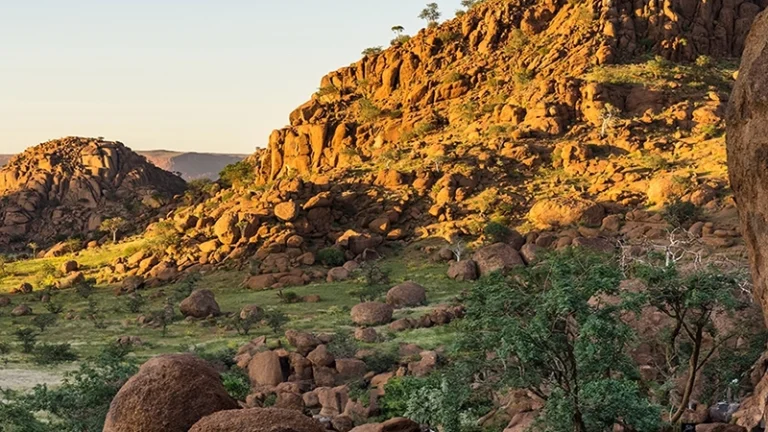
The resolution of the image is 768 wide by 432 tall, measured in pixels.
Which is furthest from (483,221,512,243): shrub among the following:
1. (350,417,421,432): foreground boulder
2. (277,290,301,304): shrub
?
(350,417,421,432): foreground boulder

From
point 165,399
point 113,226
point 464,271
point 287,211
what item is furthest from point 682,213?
point 113,226

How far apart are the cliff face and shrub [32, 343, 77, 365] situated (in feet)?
131

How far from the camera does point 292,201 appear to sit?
5291cm

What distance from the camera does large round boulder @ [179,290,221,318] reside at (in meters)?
34.7

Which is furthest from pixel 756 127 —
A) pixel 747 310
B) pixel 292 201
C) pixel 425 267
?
pixel 292 201

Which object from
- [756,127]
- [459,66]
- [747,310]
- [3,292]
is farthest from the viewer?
[459,66]

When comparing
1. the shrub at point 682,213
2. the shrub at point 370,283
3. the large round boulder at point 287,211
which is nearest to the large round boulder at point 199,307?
the shrub at point 370,283

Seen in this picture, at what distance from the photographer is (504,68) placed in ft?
227

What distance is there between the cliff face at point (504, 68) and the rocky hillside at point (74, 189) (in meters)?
20.8

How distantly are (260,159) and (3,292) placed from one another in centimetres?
3239

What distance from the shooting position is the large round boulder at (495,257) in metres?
39.1

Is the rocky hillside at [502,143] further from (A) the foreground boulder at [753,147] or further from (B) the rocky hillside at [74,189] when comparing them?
(A) the foreground boulder at [753,147]

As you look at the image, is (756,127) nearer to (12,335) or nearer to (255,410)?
(255,410)

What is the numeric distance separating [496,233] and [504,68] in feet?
98.4
